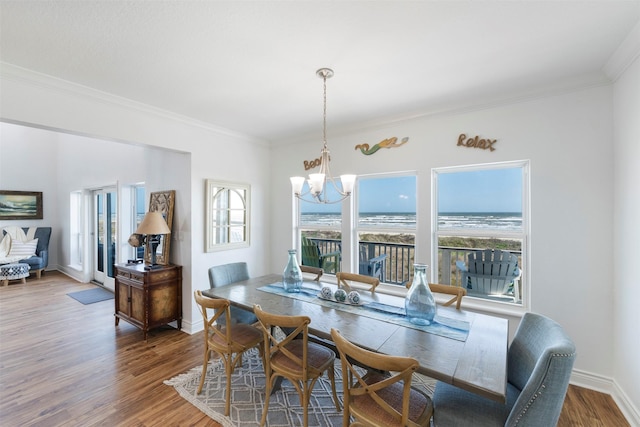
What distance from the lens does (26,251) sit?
6145 mm

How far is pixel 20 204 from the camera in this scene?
6.53 metres

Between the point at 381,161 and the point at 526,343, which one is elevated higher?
the point at 381,161

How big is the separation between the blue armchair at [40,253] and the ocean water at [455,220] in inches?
274

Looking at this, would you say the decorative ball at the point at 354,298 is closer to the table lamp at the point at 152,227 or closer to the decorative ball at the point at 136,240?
the table lamp at the point at 152,227

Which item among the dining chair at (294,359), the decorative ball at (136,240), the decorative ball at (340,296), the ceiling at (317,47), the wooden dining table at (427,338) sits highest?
the ceiling at (317,47)

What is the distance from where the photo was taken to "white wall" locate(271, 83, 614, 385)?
2324mm

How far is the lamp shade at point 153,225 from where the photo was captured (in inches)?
128

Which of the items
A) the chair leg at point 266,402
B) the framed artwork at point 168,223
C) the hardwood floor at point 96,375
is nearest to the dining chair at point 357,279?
the chair leg at point 266,402

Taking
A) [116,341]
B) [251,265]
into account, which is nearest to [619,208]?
[251,265]

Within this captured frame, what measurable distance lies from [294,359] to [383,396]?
1.92 ft

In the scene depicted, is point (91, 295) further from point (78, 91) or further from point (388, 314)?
point (388, 314)

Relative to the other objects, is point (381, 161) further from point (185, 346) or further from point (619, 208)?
point (185, 346)

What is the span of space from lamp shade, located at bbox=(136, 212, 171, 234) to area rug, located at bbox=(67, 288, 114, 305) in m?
2.59

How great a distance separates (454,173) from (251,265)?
10.3 ft
